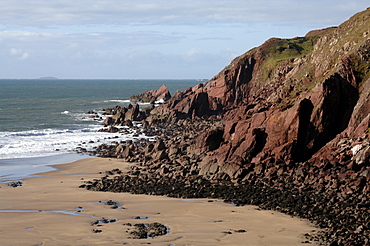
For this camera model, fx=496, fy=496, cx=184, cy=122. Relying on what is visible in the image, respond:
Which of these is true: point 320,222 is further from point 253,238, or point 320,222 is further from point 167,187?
point 167,187

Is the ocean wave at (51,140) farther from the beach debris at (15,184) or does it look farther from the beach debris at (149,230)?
the beach debris at (149,230)

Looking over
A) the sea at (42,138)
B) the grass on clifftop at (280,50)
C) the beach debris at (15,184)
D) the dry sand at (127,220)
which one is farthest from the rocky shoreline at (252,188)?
the grass on clifftop at (280,50)

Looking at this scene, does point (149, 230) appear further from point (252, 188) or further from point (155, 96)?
point (155, 96)

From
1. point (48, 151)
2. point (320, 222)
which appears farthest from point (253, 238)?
point (48, 151)

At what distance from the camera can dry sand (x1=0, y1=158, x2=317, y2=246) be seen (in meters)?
31.0

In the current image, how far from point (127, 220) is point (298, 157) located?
2042 cm

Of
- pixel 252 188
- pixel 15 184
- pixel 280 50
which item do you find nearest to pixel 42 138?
pixel 15 184

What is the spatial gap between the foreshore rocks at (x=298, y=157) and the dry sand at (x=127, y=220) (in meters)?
2.19

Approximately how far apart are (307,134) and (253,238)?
68.8ft

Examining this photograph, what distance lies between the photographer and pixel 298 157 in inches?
1924

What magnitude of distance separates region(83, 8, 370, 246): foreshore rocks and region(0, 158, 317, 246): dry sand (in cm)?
219

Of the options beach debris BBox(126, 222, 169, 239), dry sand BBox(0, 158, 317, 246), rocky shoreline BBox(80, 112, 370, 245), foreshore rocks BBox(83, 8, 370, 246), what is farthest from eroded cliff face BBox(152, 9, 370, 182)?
beach debris BBox(126, 222, 169, 239)

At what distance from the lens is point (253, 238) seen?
3177 centimetres

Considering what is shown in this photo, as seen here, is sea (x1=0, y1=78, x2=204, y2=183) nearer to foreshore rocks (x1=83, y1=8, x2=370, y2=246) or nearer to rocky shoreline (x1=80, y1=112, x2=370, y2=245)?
foreshore rocks (x1=83, y1=8, x2=370, y2=246)
